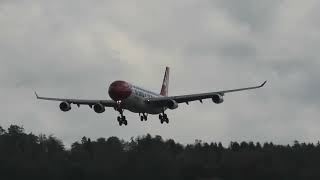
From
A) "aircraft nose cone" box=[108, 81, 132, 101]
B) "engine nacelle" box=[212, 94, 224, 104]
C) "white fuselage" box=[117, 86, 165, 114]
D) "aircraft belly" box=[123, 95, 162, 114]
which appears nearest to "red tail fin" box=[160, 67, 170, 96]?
"engine nacelle" box=[212, 94, 224, 104]

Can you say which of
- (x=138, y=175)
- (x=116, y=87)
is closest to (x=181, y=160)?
(x=138, y=175)

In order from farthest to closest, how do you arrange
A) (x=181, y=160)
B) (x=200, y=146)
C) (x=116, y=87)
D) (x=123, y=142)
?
(x=123, y=142)
(x=200, y=146)
(x=181, y=160)
(x=116, y=87)

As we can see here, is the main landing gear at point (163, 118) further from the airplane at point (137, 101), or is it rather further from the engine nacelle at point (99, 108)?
the engine nacelle at point (99, 108)

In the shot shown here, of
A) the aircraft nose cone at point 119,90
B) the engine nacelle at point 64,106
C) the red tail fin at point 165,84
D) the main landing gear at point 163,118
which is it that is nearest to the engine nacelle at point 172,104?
the main landing gear at point 163,118

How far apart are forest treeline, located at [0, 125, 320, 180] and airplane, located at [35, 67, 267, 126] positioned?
4846 millimetres

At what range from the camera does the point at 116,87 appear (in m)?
96.9

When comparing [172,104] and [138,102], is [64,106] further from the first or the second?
[172,104]

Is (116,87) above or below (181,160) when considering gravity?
Result: above

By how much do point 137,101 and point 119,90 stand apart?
3.31m

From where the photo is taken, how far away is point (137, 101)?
99375mm

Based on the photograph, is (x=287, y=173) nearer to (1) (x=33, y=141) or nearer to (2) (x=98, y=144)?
(2) (x=98, y=144)

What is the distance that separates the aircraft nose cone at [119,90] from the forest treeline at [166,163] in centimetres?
969

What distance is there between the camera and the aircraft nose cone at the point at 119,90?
96750 mm

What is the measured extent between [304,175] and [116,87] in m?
21.5
